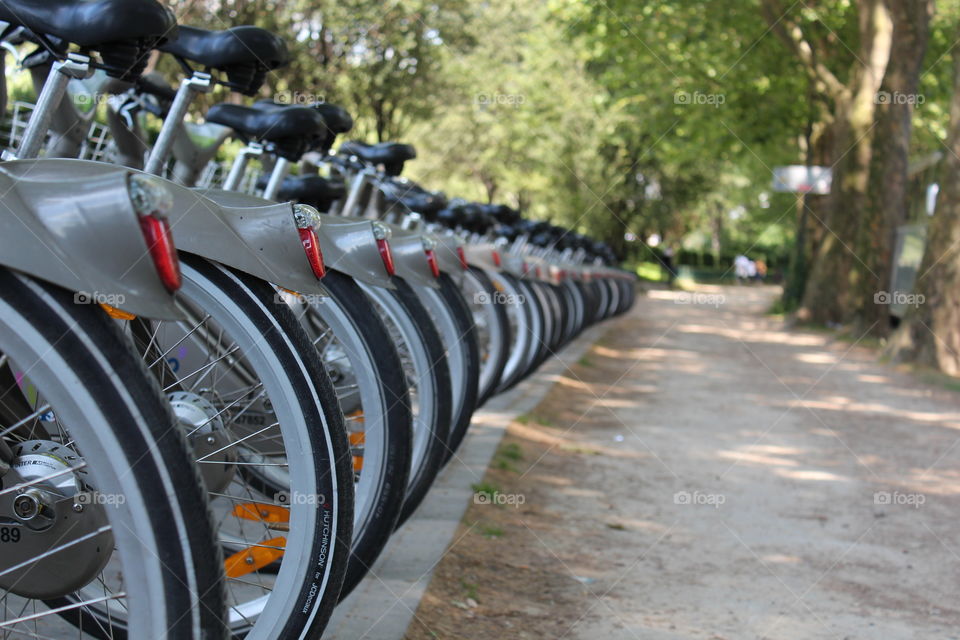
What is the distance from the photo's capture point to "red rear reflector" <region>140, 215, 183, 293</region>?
162 centimetres

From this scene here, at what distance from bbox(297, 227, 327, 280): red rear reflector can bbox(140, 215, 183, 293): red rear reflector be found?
0.78 meters

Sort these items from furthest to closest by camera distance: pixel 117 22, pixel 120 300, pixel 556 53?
pixel 556 53 < pixel 117 22 < pixel 120 300

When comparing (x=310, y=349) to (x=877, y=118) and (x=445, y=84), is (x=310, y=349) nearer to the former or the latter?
(x=877, y=118)

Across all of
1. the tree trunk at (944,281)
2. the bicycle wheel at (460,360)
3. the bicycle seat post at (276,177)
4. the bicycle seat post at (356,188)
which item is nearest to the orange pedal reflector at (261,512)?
the bicycle seat post at (276,177)

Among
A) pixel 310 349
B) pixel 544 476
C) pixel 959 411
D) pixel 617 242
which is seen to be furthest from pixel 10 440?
pixel 617 242

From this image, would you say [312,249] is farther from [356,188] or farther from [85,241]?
[356,188]

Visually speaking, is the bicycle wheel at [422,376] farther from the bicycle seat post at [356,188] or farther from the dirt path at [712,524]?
the bicycle seat post at [356,188]

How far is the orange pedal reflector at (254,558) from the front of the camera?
8.63ft

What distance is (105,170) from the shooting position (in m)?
1.76

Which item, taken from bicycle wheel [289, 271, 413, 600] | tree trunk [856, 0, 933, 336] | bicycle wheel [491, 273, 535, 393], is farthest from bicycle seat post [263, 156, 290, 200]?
tree trunk [856, 0, 933, 336]

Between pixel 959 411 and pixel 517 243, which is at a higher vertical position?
pixel 517 243

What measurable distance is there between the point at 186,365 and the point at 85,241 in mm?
1227

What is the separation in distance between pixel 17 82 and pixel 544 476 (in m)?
3.03

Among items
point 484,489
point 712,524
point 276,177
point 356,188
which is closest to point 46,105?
point 276,177
